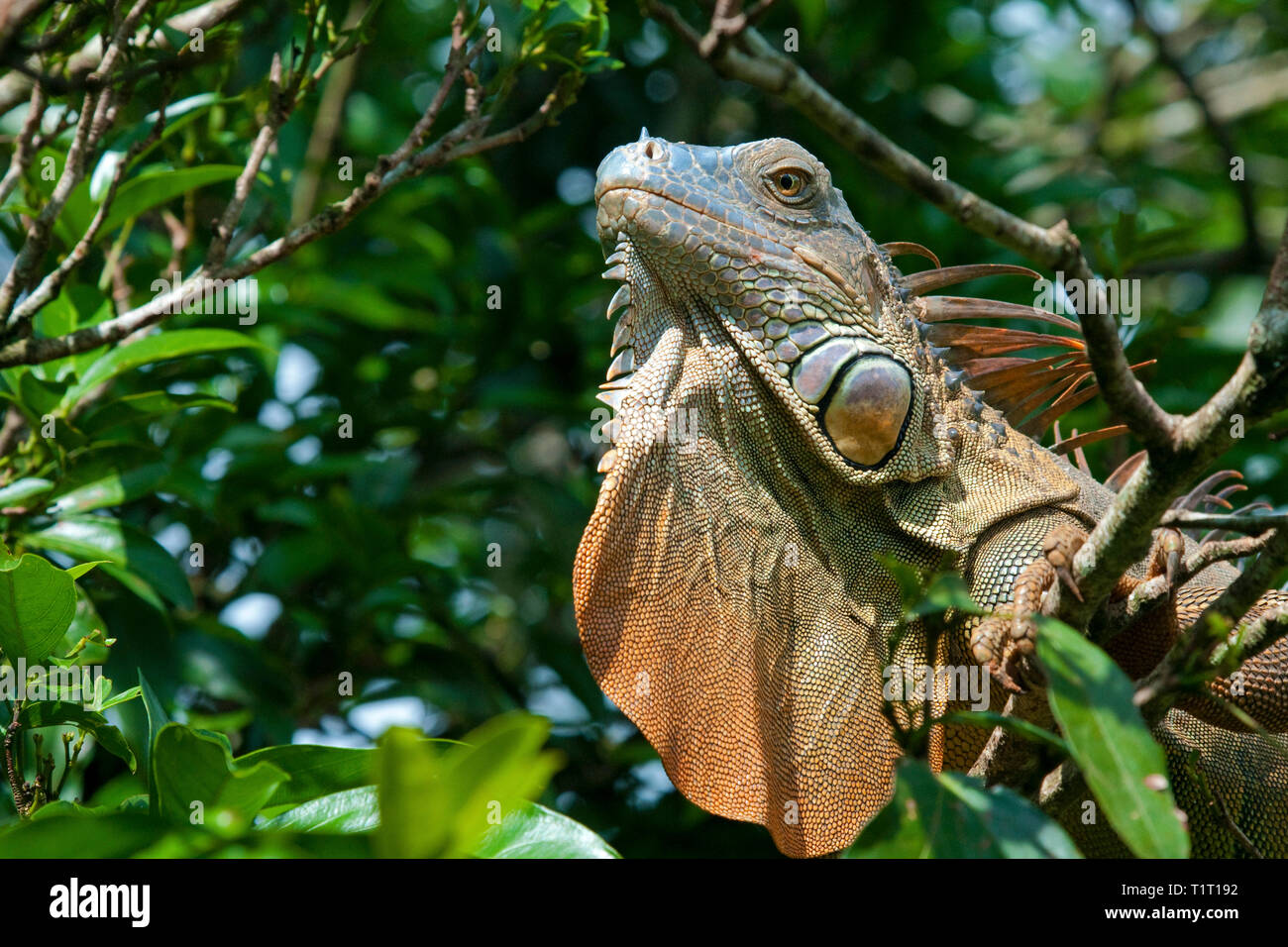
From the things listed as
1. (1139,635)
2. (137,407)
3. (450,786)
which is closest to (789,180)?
(1139,635)

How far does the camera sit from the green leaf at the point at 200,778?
8.71 feet

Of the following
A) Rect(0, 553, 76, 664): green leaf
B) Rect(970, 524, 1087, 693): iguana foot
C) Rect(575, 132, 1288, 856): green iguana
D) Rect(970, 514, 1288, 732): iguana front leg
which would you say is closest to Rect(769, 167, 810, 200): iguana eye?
Rect(575, 132, 1288, 856): green iguana

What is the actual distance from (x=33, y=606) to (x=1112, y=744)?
8.30 ft

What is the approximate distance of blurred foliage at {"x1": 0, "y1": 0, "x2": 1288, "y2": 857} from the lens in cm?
498

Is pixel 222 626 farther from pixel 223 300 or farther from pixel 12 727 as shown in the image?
pixel 12 727

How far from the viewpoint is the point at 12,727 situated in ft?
10.3

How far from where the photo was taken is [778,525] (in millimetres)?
4098

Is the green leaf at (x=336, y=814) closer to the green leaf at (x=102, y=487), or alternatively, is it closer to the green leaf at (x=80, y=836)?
the green leaf at (x=80, y=836)

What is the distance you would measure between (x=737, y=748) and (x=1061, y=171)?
21.3 ft

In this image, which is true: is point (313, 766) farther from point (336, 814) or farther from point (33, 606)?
point (33, 606)

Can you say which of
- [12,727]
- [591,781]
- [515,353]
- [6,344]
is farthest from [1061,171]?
[12,727]

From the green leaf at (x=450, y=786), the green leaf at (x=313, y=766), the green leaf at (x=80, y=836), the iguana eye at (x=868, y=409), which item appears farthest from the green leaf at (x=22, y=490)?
the green leaf at (x=450, y=786)

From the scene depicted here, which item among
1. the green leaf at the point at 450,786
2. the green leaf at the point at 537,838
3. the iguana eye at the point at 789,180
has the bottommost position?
the green leaf at the point at 537,838

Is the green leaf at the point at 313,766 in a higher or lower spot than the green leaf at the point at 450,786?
lower
